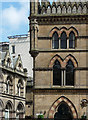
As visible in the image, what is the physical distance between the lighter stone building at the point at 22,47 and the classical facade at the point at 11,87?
37.7ft

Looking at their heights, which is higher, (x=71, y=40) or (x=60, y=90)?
(x=71, y=40)

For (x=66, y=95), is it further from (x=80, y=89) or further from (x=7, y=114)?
(x=7, y=114)

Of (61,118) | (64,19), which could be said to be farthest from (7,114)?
(64,19)

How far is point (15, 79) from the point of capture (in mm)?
50375

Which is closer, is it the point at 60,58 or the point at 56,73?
the point at 60,58

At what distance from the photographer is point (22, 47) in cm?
6888

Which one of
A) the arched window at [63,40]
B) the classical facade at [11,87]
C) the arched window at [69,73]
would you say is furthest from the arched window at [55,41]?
the classical facade at [11,87]

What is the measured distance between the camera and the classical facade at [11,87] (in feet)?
147

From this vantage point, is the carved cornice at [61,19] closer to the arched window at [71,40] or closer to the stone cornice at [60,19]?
the stone cornice at [60,19]

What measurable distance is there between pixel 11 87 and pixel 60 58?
70.7 ft

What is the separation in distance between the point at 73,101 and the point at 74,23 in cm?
708

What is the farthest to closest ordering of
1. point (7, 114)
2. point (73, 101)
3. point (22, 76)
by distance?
point (22, 76)
point (7, 114)
point (73, 101)

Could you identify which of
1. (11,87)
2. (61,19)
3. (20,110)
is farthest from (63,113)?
(20,110)

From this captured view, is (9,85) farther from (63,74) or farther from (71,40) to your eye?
(71,40)
